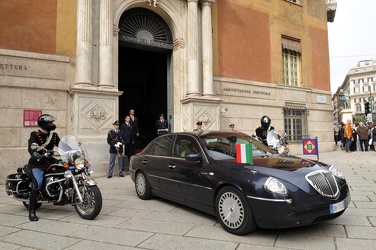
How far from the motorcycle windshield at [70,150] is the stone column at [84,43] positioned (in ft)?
16.5

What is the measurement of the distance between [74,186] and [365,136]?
18.0 meters

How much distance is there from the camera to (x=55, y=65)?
9.74 m

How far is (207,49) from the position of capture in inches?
488

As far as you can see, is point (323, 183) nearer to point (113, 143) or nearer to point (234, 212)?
point (234, 212)

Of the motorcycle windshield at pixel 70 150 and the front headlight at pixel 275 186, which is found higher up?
the motorcycle windshield at pixel 70 150

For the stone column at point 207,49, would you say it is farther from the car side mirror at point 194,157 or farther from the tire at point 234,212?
the tire at point 234,212

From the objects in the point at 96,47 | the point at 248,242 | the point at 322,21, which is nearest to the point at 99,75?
the point at 96,47

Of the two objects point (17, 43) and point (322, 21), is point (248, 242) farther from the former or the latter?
point (322, 21)

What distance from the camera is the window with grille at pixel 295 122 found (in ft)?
52.2

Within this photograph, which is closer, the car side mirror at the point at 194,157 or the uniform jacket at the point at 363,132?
the car side mirror at the point at 194,157

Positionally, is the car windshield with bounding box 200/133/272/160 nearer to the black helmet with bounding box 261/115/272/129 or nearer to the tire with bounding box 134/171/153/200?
the tire with bounding box 134/171/153/200

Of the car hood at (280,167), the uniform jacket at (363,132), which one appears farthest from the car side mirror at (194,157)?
the uniform jacket at (363,132)

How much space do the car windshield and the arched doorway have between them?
25.7 feet

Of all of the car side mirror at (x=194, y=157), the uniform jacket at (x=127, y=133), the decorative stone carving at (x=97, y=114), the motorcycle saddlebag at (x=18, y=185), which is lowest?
the motorcycle saddlebag at (x=18, y=185)
